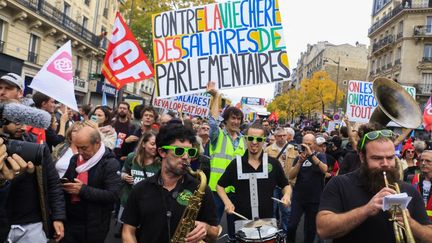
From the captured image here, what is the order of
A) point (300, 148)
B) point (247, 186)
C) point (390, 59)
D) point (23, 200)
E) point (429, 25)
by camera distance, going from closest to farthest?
point (23, 200) → point (247, 186) → point (300, 148) → point (429, 25) → point (390, 59)

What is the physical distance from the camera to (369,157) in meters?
2.64

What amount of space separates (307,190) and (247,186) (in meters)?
1.77

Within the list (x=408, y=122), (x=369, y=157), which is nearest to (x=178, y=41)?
(x=408, y=122)

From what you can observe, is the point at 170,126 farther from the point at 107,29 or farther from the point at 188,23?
the point at 107,29

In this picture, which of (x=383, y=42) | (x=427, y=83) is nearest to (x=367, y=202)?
(x=427, y=83)

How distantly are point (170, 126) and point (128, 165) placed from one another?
6.88 feet

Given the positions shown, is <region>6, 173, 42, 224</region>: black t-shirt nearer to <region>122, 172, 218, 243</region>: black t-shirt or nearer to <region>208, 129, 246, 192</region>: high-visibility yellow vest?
<region>122, 172, 218, 243</region>: black t-shirt

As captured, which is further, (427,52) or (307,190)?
(427,52)

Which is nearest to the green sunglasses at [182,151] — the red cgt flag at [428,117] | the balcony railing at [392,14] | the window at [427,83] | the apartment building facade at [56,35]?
the red cgt flag at [428,117]

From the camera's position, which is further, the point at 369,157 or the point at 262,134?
the point at 262,134

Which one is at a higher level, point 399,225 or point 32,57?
point 32,57

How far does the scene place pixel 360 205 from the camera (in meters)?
2.55

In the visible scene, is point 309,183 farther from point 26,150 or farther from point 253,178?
point 26,150

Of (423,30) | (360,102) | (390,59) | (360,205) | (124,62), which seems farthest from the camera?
(390,59)
